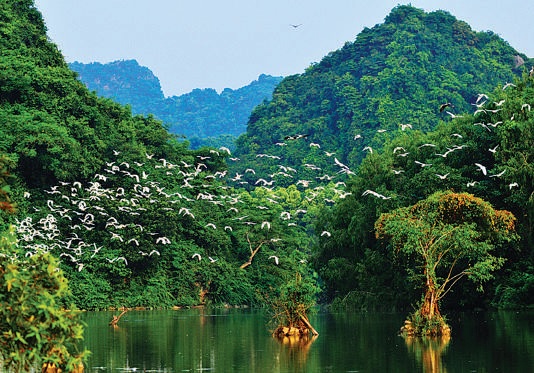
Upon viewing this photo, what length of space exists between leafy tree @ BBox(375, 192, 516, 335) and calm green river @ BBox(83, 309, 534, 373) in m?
1.29

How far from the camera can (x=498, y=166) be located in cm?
4572

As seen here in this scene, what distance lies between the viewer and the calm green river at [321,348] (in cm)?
2406

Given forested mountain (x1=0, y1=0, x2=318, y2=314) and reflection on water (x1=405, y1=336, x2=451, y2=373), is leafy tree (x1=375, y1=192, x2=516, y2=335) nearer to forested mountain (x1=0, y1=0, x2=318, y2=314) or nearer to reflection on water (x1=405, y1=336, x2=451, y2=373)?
reflection on water (x1=405, y1=336, x2=451, y2=373)

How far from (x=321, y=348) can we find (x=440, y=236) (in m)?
7.46

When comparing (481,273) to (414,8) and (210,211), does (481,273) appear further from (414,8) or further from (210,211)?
(414,8)

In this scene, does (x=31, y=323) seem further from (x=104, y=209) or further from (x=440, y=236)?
(x=104, y=209)

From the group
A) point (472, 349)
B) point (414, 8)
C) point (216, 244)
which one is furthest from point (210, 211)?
point (414, 8)

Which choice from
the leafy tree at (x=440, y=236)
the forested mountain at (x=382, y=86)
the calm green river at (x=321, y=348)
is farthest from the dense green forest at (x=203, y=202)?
the forested mountain at (x=382, y=86)

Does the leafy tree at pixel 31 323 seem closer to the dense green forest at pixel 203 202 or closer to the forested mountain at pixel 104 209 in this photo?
the dense green forest at pixel 203 202

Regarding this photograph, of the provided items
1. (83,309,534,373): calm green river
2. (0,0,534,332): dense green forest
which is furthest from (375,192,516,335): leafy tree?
(83,309,534,373): calm green river

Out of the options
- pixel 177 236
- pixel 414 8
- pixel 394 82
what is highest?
pixel 414 8

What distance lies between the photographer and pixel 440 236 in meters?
34.4

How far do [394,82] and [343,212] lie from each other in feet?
151

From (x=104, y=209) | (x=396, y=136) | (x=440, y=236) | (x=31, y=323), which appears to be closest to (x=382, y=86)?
(x=396, y=136)
